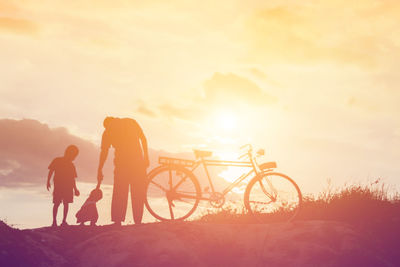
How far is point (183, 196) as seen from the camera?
1185 centimetres

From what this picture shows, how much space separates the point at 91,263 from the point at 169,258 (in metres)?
1.57

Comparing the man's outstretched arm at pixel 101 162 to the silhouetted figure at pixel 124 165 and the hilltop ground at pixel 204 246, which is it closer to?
the silhouetted figure at pixel 124 165

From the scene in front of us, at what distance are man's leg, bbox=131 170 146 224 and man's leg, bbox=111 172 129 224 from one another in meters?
0.18

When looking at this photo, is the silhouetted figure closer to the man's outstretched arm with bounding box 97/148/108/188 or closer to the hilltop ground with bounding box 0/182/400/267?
the man's outstretched arm with bounding box 97/148/108/188

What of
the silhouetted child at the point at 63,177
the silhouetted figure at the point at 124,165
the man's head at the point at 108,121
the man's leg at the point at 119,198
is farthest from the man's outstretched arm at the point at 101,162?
the silhouetted child at the point at 63,177

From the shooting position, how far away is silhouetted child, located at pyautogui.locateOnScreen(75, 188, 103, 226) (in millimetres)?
12586

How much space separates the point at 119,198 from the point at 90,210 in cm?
141

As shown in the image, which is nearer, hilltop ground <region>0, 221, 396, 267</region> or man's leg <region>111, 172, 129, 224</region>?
hilltop ground <region>0, 221, 396, 267</region>

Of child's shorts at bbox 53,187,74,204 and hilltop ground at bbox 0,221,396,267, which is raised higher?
child's shorts at bbox 53,187,74,204

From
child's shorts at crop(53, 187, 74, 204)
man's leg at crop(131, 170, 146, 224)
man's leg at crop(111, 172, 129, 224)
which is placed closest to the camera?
man's leg at crop(111, 172, 129, 224)

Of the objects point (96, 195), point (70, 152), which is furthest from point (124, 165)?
point (70, 152)

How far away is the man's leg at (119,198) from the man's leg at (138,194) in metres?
0.18

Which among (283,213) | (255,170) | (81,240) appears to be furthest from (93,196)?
(283,213)

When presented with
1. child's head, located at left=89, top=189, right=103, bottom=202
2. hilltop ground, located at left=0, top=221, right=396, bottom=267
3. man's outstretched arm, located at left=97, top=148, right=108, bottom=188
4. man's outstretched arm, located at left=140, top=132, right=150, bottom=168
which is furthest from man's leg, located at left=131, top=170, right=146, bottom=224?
child's head, located at left=89, top=189, right=103, bottom=202
